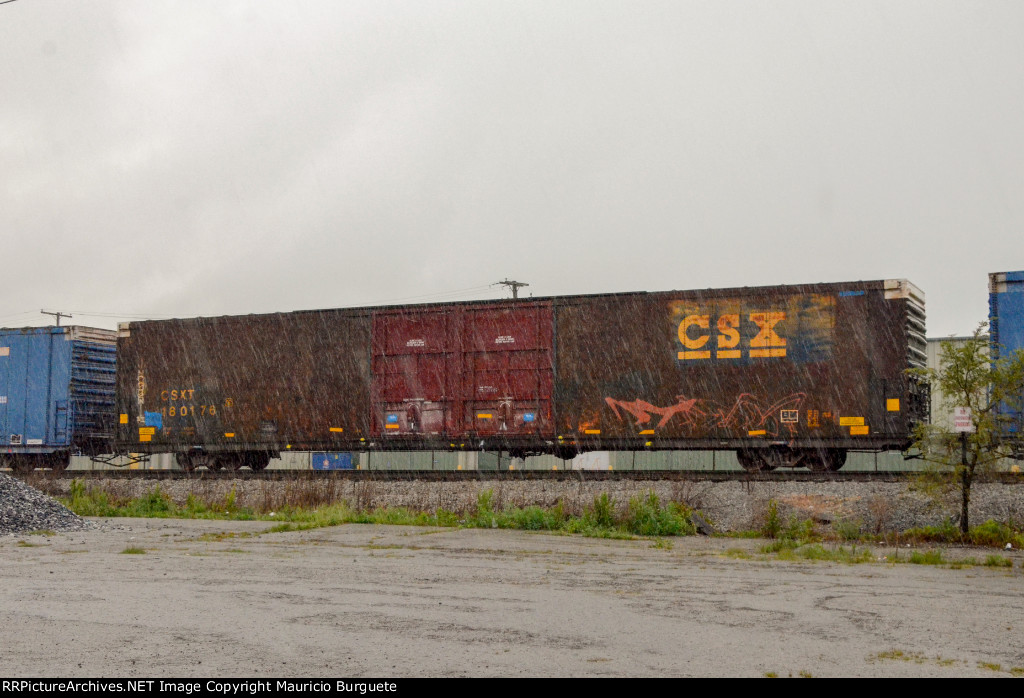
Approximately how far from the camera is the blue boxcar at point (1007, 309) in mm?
15992

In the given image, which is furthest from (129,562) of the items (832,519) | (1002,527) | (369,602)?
(1002,527)

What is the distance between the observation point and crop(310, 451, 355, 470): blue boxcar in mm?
32969

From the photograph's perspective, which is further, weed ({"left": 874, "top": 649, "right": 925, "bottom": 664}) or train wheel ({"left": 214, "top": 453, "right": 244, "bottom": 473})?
train wheel ({"left": 214, "top": 453, "right": 244, "bottom": 473})

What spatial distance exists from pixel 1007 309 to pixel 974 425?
4703 millimetres

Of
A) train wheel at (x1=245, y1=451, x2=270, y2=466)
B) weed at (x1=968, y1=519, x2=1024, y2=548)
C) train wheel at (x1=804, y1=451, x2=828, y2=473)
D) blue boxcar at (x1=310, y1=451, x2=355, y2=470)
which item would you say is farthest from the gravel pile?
blue boxcar at (x1=310, y1=451, x2=355, y2=470)

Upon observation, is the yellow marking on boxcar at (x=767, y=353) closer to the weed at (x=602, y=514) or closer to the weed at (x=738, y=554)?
the weed at (x=602, y=514)

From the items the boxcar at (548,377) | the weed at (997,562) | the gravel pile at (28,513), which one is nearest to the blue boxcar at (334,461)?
the boxcar at (548,377)

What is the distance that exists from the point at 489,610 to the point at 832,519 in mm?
8435

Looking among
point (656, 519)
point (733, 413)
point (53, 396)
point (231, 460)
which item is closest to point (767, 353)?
point (733, 413)

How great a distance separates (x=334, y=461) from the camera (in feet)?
116

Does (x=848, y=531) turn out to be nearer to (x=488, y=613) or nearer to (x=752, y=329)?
(x=752, y=329)

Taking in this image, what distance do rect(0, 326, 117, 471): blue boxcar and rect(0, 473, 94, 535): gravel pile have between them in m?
10.3

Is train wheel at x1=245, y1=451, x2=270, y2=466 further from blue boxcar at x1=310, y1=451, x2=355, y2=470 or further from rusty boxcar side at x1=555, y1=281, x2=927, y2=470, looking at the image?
blue boxcar at x1=310, y1=451, x2=355, y2=470
